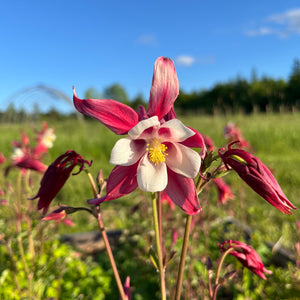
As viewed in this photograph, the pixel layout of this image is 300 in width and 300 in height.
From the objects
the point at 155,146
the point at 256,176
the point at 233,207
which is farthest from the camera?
the point at 233,207

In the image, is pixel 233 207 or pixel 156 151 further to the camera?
pixel 233 207

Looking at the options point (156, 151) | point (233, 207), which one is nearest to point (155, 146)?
point (156, 151)

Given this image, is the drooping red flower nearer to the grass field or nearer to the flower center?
the flower center

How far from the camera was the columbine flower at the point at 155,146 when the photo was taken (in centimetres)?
57

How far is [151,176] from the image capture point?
59cm

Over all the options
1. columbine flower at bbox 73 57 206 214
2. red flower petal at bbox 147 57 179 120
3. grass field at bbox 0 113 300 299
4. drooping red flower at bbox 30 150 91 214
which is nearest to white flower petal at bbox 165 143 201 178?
columbine flower at bbox 73 57 206 214

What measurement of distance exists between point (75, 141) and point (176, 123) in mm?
6375

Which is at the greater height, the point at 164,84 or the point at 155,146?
the point at 164,84

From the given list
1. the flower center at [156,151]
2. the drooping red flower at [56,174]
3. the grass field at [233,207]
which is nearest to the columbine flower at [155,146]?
the flower center at [156,151]

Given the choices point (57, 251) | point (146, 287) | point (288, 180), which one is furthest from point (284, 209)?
point (288, 180)

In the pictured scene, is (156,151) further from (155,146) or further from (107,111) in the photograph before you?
(107,111)

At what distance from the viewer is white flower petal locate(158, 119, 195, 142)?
1.86 ft

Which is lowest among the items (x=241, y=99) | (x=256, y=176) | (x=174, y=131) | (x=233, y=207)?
(x=233, y=207)

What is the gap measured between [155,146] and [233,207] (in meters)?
2.50
